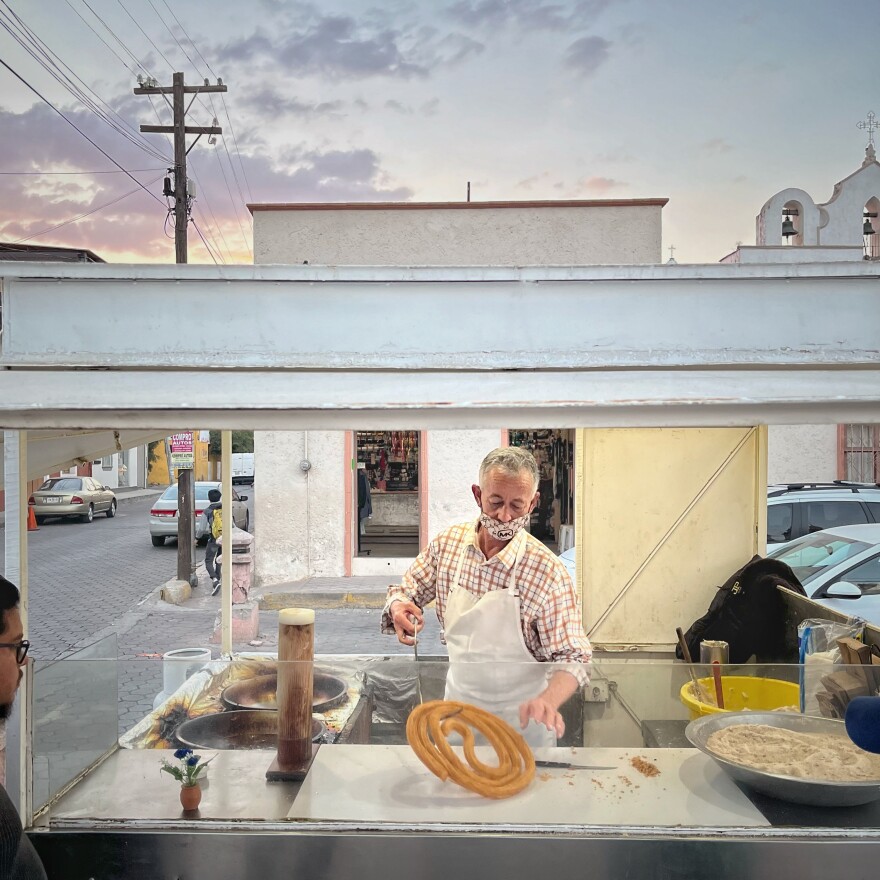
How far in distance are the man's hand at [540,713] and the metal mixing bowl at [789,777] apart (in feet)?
1.41

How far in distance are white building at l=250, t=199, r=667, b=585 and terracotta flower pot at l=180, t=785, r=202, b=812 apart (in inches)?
419

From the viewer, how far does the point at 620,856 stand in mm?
2219

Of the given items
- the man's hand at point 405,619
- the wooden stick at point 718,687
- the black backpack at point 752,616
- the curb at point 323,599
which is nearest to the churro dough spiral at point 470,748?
the wooden stick at point 718,687

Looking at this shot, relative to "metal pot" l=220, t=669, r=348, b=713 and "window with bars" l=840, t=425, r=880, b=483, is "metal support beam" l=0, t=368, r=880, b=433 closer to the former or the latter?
"metal pot" l=220, t=669, r=348, b=713

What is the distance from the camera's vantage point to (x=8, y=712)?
82.9 inches

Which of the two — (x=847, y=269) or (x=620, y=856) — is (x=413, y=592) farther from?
(x=847, y=269)

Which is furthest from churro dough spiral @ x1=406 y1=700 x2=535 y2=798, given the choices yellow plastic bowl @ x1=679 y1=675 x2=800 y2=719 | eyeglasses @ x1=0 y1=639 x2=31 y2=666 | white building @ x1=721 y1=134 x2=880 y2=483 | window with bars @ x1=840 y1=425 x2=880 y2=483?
window with bars @ x1=840 y1=425 x2=880 y2=483

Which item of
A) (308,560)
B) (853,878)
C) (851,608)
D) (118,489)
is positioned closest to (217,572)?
(308,560)

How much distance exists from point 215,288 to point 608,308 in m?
1.23

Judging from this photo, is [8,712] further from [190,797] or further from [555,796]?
[555,796]

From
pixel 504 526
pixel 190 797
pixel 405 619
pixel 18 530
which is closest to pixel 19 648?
pixel 190 797

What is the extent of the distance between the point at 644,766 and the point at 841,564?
5495 millimetres

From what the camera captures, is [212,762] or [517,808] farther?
[212,762]

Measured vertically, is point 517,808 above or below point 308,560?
above
